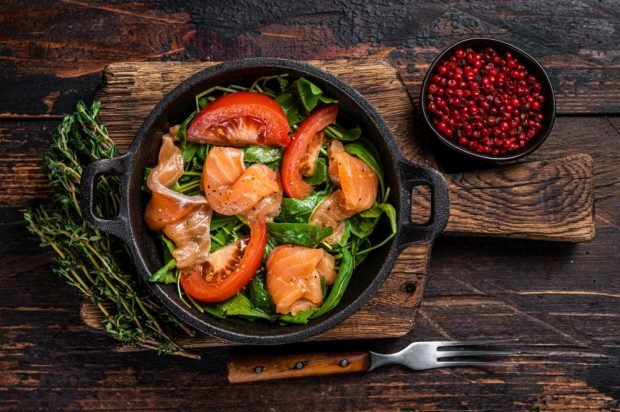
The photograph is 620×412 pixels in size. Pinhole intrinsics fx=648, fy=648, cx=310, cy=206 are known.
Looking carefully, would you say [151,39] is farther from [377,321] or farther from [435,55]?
[377,321]

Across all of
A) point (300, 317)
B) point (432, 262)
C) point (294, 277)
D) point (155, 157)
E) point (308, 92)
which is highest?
point (308, 92)

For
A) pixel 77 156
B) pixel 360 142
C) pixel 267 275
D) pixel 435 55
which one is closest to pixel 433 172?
pixel 360 142

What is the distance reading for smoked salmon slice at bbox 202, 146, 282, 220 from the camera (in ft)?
7.47

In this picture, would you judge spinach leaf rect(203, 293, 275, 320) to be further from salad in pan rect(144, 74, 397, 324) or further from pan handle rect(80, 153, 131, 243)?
pan handle rect(80, 153, 131, 243)

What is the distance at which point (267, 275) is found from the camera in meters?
2.34

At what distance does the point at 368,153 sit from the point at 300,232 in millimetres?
396

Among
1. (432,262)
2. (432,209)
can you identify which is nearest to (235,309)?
(432,209)

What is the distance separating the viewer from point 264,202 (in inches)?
91.4

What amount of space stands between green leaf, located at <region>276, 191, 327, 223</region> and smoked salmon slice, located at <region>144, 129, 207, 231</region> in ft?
0.95

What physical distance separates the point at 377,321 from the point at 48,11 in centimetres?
193

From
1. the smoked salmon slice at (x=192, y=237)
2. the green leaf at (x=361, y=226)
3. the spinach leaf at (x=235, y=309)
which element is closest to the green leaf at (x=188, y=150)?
the smoked salmon slice at (x=192, y=237)

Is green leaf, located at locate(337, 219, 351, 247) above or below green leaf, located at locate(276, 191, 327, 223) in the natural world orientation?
below

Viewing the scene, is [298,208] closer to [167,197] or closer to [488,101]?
[167,197]

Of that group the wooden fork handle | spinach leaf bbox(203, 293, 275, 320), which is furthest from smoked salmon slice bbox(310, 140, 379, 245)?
the wooden fork handle
